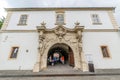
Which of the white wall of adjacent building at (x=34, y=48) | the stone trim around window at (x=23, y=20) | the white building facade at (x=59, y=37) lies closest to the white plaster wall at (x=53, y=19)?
the white building facade at (x=59, y=37)

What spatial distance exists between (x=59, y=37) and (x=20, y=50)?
429 centimetres

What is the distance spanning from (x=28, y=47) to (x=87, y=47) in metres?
6.19

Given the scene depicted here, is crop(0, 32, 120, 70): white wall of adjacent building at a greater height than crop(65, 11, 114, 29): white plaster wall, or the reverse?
crop(65, 11, 114, 29): white plaster wall

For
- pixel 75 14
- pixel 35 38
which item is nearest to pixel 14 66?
pixel 35 38

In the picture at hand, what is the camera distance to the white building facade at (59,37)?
10.4m

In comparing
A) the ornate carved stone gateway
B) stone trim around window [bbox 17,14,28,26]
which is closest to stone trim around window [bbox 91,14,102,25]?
the ornate carved stone gateway

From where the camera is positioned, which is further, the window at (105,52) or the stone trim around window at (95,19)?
the stone trim around window at (95,19)

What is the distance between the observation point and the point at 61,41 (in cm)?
1122

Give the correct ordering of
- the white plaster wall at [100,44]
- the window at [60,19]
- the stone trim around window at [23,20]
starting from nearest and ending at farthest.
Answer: the white plaster wall at [100,44] → the stone trim around window at [23,20] → the window at [60,19]

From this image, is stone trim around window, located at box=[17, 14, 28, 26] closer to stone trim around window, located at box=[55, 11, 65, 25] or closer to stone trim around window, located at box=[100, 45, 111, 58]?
stone trim around window, located at box=[55, 11, 65, 25]

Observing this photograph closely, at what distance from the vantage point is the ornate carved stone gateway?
411 inches

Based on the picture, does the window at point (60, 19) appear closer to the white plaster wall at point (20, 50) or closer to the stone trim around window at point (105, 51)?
the white plaster wall at point (20, 50)

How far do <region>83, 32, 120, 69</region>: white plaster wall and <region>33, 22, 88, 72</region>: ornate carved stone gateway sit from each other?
0.83 m

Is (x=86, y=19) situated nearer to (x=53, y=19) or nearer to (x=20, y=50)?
(x=53, y=19)
